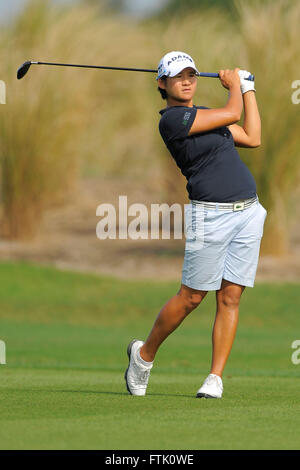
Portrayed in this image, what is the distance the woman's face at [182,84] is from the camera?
5.93m

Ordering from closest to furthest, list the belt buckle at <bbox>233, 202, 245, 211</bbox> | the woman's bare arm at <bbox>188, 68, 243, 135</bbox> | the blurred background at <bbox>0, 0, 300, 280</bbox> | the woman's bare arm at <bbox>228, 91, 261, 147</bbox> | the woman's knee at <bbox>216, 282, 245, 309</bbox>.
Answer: the woman's bare arm at <bbox>188, 68, 243, 135</bbox> < the belt buckle at <bbox>233, 202, 245, 211</bbox> < the woman's knee at <bbox>216, 282, 245, 309</bbox> < the woman's bare arm at <bbox>228, 91, 261, 147</bbox> < the blurred background at <bbox>0, 0, 300, 280</bbox>

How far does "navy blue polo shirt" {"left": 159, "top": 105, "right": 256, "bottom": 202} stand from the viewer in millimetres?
5793

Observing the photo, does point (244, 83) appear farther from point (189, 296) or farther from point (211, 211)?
point (189, 296)

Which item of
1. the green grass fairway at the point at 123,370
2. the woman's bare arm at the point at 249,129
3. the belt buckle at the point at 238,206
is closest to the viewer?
the green grass fairway at the point at 123,370

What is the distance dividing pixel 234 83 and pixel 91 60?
12410 mm

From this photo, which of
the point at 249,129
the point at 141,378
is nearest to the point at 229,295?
the point at 141,378

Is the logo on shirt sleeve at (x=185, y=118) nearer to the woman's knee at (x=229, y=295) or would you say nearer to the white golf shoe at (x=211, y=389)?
the woman's knee at (x=229, y=295)

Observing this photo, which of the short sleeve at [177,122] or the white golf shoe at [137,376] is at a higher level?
the short sleeve at [177,122]

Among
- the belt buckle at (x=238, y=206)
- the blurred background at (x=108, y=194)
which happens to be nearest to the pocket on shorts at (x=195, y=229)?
the belt buckle at (x=238, y=206)

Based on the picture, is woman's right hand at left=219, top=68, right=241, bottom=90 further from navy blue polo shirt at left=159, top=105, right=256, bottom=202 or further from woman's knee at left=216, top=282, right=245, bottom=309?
woman's knee at left=216, top=282, right=245, bottom=309

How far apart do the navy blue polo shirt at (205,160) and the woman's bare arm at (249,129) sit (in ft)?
0.80

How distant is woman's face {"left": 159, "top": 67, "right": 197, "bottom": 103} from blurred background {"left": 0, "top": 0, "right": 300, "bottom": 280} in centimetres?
1044

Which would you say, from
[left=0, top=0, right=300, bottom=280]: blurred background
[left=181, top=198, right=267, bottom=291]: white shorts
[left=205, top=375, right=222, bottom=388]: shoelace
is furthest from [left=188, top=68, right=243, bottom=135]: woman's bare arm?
[left=0, top=0, right=300, bottom=280]: blurred background
